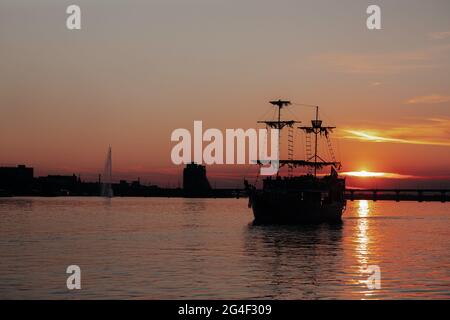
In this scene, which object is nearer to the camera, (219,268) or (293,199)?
(219,268)

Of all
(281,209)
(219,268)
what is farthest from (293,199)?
(219,268)

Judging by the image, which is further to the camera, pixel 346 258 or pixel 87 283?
pixel 346 258

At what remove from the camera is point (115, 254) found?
57.0 metres

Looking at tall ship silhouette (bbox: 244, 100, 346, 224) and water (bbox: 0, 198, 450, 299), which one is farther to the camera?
tall ship silhouette (bbox: 244, 100, 346, 224)

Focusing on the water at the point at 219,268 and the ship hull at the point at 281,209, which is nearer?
the water at the point at 219,268

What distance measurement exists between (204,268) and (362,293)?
558 inches

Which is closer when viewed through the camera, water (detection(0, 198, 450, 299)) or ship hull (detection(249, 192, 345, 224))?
water (detection(0, 198, 450, 299))

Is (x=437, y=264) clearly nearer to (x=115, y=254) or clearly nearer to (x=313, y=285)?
(x=313, y=285)

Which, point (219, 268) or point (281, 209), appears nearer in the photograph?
point (219, 268)

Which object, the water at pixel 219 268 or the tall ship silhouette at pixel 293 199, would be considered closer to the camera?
the water at pixel 219 268

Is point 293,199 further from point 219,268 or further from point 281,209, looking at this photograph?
point 219,268
